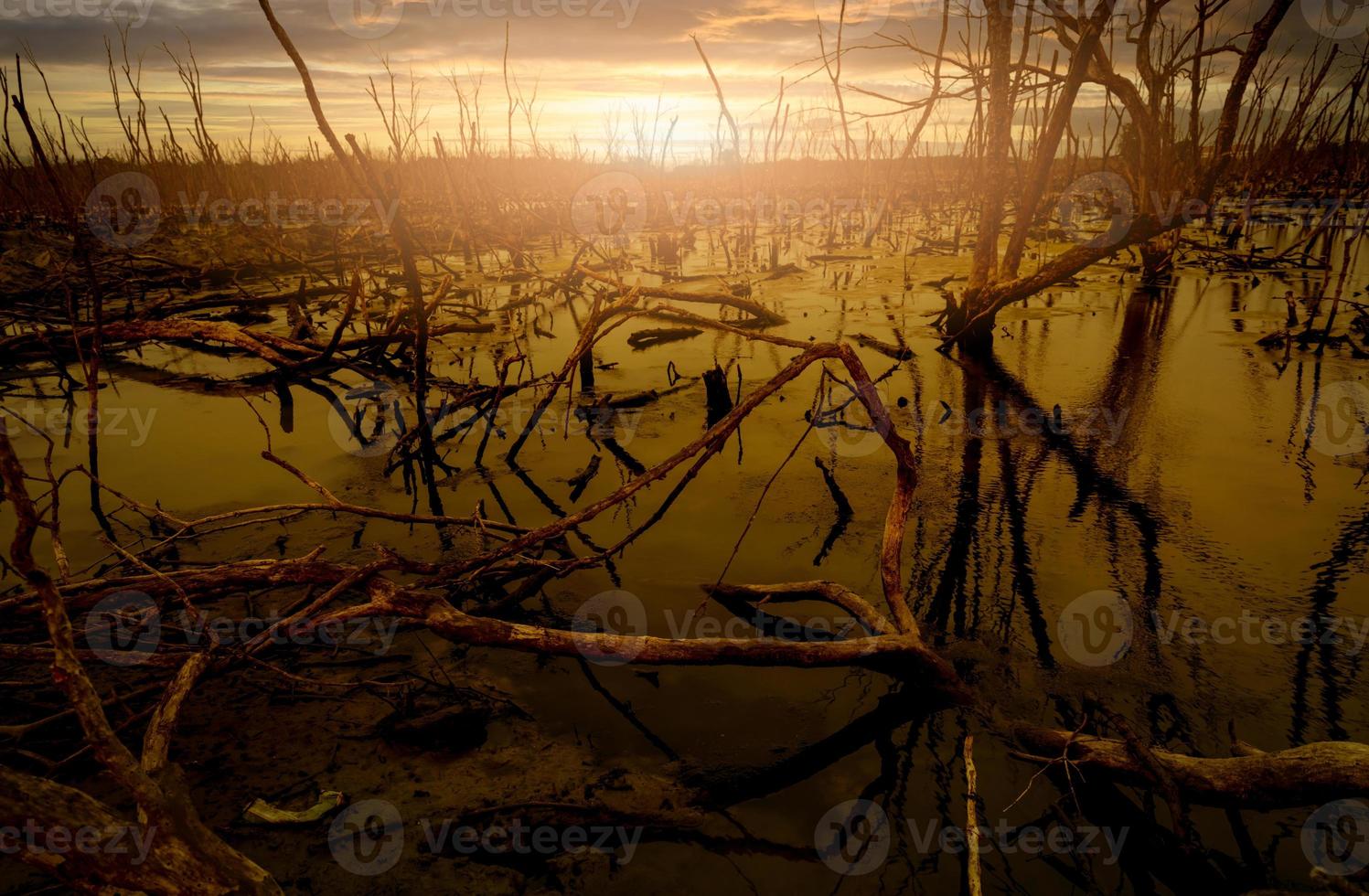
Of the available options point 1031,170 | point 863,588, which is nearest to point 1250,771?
point 863,588

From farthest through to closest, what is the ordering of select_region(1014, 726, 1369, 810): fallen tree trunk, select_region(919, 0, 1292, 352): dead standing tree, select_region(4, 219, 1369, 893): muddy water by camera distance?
select_region(919, 0, 1292, 352): dead standing tree
select_region(4, 219, 1369, 893): muddy water
select_region(1014, 726, 1369, 810): fallen tree trunk

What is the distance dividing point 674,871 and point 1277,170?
21.4m

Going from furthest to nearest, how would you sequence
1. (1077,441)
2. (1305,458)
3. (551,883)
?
(1077,441)
(1305,458)
(551,883)

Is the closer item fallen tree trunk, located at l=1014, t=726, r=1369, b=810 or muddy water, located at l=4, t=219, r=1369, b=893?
fallen tree trunk, located at l=1014, t=726, r=1369, b=810

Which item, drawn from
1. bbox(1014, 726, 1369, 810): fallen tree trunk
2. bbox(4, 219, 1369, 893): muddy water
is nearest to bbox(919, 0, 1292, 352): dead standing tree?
bbox(4, 219, 1369, 893): muddy water

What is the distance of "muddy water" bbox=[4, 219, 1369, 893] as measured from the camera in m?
1.63

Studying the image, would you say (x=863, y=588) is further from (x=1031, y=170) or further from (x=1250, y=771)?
(x=1031, y=170)

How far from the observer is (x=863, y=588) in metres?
2.61

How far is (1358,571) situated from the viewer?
100.0 inches

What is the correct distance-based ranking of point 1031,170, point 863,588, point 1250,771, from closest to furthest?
1. point 1250,771
2. point 863,588
3. point 1031,170

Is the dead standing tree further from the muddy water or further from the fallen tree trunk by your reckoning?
the fallen tree trunk

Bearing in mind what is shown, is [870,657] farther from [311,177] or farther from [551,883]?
[311,177]

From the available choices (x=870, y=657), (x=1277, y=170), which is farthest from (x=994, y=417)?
(x=1277, y=170)

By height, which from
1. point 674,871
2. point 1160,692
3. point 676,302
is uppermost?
point 676,302
